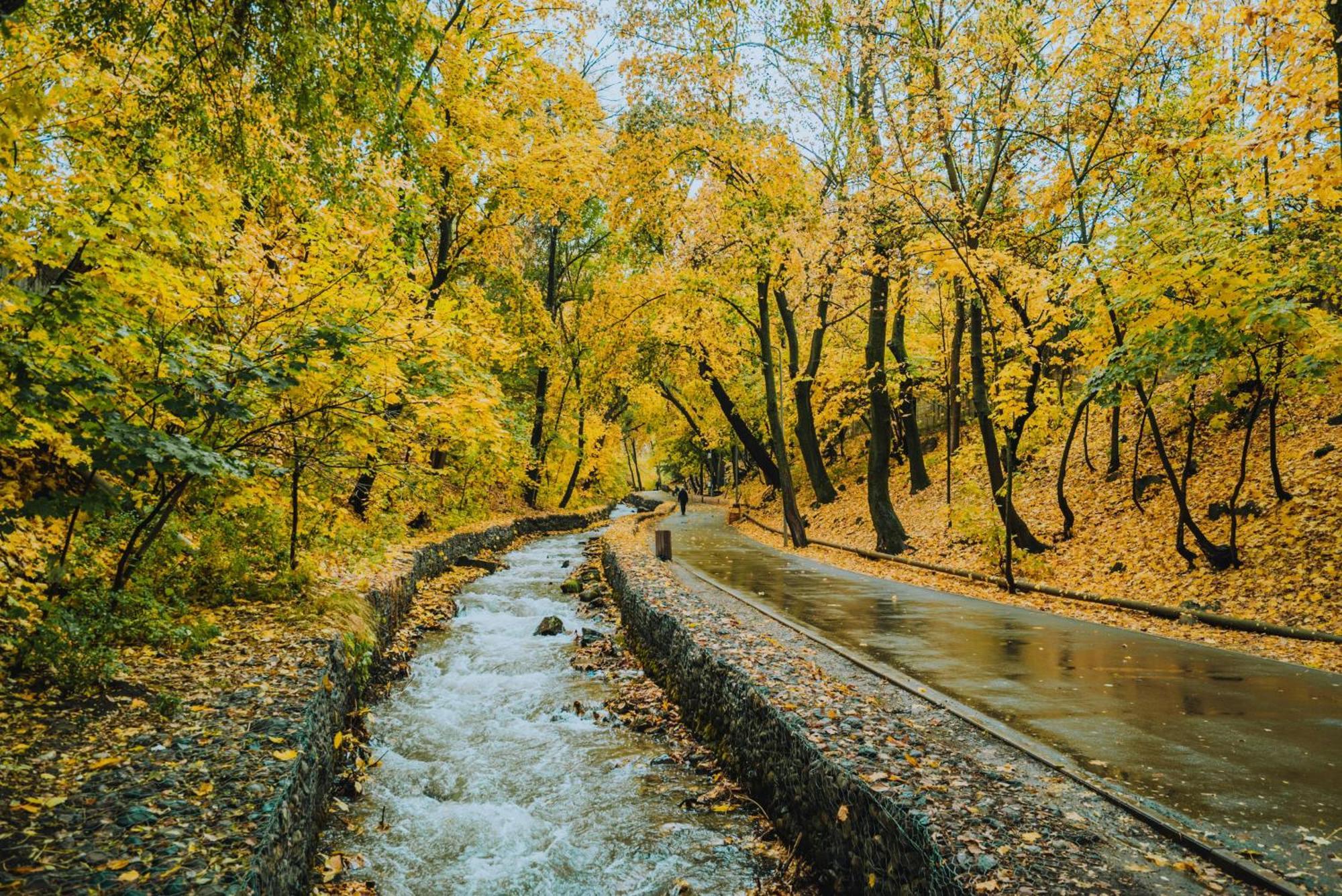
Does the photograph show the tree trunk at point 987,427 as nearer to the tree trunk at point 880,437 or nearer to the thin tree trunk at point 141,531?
the tree trunk at point 880,437

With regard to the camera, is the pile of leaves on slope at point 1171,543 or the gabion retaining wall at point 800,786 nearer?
the gabion retaining wall at point 800,786

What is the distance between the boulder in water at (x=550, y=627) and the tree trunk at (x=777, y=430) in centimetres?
878

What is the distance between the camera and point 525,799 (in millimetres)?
5867

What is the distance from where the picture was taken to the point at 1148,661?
679 cm

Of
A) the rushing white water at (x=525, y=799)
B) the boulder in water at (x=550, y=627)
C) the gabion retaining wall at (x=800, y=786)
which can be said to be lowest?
the rushing white water at (x=525, y=799)

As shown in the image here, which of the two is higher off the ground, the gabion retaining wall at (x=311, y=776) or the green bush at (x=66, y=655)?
the green bush at (x=66, y=655)

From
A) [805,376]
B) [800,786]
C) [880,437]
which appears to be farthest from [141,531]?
[805,376]

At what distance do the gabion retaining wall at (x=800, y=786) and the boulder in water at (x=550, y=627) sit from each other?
9.89ft

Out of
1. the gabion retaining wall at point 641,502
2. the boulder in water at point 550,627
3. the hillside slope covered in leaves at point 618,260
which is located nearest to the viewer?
the hillside slope covered in leaves at point 618,260

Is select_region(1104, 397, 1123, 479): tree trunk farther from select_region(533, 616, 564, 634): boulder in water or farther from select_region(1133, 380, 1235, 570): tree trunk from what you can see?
select_region(533, 616, 564, 634): boulder in water

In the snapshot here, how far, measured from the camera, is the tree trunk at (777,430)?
1817cm

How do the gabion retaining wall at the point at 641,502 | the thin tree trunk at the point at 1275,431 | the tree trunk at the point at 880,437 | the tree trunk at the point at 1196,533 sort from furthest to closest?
the gabion retaining wall at the point at 641,502
the tree trunk at the point at 880,437
the tree trunk at the point at 1196,533
the thin tree trunk at the point at 1275,431

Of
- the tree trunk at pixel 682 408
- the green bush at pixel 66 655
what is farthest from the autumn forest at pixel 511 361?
the tree trunk at pixel 682 408

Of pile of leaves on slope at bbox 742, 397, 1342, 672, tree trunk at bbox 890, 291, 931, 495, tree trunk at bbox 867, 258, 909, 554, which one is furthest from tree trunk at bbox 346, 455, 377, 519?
tree trunk at bbox 890, 291, 931, 495
